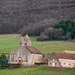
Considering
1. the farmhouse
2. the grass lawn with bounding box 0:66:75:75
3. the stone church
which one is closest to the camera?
the grass lawn with bounding box 0:66:75:75

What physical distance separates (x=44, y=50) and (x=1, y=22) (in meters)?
103

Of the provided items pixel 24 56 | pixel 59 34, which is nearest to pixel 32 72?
pixel 24 56

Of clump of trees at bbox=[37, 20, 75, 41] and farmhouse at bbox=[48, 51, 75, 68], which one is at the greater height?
clump of trees at bbox=[37, 20, 75, 41]

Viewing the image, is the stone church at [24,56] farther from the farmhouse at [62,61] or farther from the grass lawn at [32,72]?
the grass lawn at [32,72]

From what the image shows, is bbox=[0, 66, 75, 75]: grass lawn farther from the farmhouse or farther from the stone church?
the stone church

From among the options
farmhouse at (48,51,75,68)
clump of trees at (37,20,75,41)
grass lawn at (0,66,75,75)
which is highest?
→ clump of trees at (37,20,75,41)

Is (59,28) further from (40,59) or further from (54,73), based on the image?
(54,73)

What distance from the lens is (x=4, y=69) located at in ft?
214

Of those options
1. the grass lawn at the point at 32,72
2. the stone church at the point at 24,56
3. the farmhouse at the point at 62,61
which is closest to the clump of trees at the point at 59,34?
the stone church at the point at 24,56

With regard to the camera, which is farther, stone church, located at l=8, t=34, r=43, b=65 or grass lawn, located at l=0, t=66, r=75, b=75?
stone church, located at l=8, t=34, r=43, b=65

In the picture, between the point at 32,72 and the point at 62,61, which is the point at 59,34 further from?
the point at 32,72

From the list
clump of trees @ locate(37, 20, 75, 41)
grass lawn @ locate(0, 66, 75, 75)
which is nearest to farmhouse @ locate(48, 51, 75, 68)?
grass lawn @ locate(0, 66, 75, 75)

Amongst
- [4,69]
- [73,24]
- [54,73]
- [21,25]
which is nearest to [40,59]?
[4,69]

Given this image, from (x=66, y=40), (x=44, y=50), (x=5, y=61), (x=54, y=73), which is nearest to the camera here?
(x=54, y=73)
